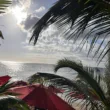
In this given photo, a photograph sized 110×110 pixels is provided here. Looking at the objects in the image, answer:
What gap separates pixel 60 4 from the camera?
2.75 meters

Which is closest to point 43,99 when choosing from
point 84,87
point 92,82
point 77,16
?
point 84,87

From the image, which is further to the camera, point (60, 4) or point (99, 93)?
point (99, 93)

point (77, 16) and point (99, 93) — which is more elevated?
point (77, 16)

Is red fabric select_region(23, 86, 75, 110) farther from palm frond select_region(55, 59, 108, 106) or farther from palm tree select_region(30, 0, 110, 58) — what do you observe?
palm tree select_region(30, 0, 110, 58)

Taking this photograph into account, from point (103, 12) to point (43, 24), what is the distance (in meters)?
0.72

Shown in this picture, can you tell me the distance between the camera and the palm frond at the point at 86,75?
192 inches

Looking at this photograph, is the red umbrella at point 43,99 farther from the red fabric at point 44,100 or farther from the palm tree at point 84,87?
the palm tree at point 84,87

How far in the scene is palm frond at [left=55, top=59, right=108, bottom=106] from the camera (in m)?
4.89

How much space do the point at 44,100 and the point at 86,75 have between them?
90.1 inches

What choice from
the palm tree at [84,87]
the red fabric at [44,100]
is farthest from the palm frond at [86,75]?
the red fabric at [44,100]

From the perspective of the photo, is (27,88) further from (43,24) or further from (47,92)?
A: (43,24)

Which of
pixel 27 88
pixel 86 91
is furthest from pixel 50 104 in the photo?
pixel 86 91

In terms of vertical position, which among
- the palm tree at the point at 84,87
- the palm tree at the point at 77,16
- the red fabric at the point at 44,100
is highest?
the palm tree at the point at 77,16

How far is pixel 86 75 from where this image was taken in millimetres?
5199
